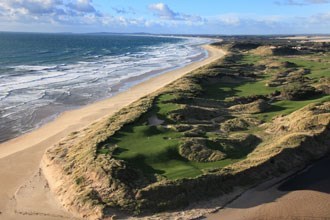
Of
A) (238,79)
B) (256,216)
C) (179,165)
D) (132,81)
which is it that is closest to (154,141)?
(179,165)

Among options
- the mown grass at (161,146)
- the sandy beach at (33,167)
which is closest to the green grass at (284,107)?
the mown grass at (161,146)

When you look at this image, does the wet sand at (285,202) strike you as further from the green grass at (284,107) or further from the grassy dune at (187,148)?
the green grass at (284,107)

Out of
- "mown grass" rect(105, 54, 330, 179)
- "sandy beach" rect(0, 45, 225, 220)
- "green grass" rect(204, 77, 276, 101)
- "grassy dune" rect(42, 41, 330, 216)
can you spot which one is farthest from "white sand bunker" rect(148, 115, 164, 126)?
"green grass" rect(204, 77, 276, 101)

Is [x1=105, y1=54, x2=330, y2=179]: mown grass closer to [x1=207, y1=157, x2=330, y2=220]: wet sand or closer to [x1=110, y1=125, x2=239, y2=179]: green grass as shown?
[x1=110, y1=125, x2=239, y2=179]: green grass

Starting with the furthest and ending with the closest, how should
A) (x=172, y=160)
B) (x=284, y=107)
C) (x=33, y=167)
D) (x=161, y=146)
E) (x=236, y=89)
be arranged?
(x=236, y=89)
(x=284, y=107)
(x=33, y=167)
(x=161, y=146)
(x=172, y=160)

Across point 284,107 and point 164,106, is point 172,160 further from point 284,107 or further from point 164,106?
point 284,107

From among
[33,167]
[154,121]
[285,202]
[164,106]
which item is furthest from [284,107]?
[33,167]
